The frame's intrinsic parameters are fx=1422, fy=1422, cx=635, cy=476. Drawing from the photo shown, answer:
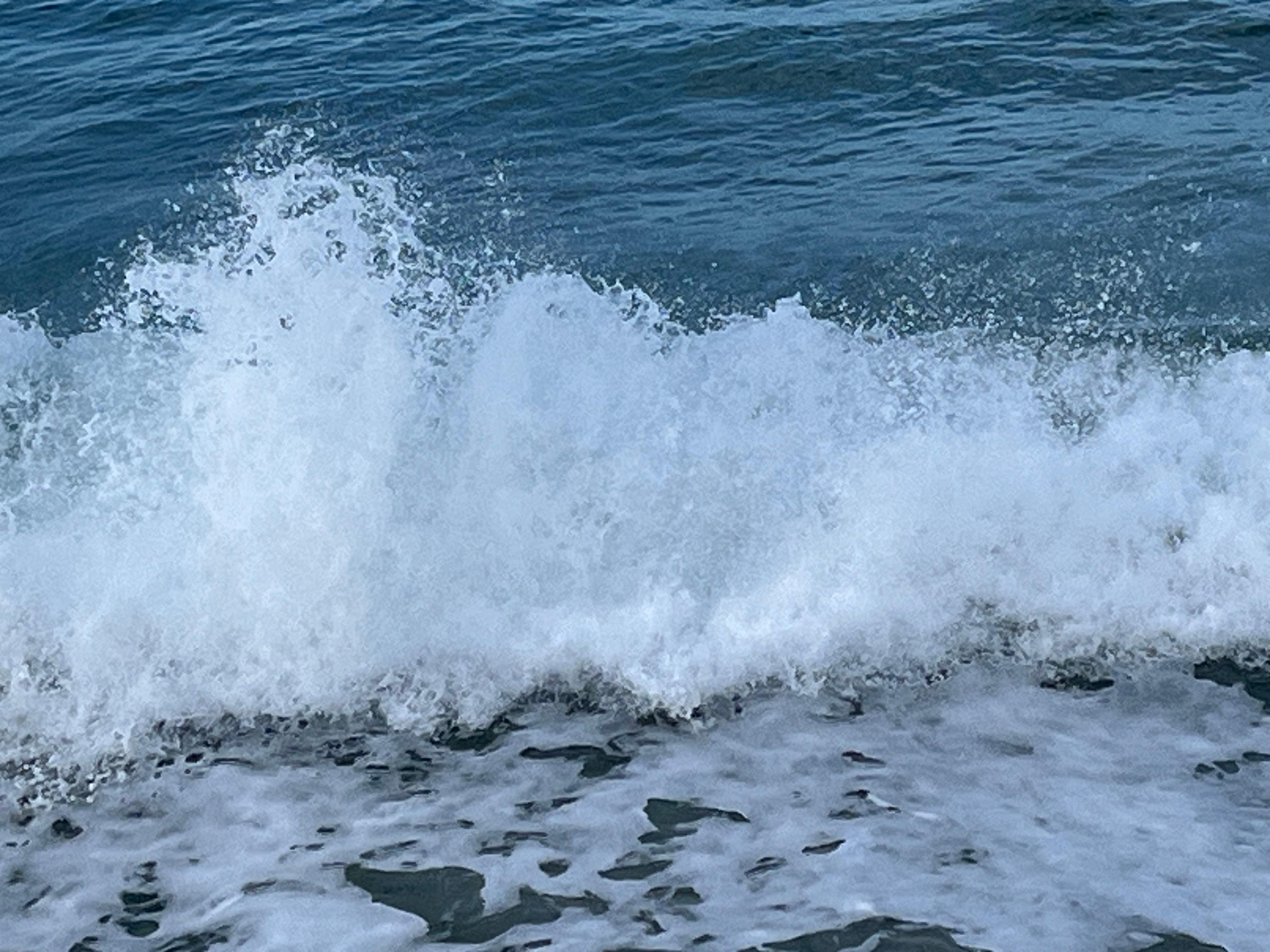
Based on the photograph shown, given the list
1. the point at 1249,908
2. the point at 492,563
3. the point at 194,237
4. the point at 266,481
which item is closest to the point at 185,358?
the point at 266,481

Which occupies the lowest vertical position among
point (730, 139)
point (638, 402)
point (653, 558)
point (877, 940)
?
point (877, 940)

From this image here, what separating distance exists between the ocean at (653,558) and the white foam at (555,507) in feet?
0.09

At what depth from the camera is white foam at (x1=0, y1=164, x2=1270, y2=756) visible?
7.35m

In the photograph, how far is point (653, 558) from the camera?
789 cm

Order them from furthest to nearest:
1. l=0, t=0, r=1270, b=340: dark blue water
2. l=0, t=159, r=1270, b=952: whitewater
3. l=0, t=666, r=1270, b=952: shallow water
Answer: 1. l=0, t=0, r=1270, b=340: dark blue water
2. l=0, t=159, r=1270, b=952: whitewater
3. l=0, t=666, r=1270, b=952: shallow water

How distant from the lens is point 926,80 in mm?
14422

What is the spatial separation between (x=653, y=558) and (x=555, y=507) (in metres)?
0.68

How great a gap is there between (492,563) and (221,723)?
1.69 metres

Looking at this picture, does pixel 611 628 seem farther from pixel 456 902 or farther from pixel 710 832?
pixel 456 902

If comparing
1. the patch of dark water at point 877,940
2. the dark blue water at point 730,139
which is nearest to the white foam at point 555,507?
the patch of dark water at point 877,940

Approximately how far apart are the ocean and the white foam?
0.03 metres

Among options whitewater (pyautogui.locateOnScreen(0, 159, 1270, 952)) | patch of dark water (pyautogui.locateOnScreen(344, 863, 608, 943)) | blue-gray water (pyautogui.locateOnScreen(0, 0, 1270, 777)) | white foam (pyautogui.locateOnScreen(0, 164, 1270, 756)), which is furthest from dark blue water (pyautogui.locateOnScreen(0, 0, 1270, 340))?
patch of dark water (pyautogui.locateOnScreen(344, 863, 608, 943))

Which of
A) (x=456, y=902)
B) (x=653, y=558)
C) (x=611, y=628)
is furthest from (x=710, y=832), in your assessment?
(x=653, y=558)

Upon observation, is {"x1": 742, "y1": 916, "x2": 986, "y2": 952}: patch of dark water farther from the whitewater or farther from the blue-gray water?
the blue-gray water
